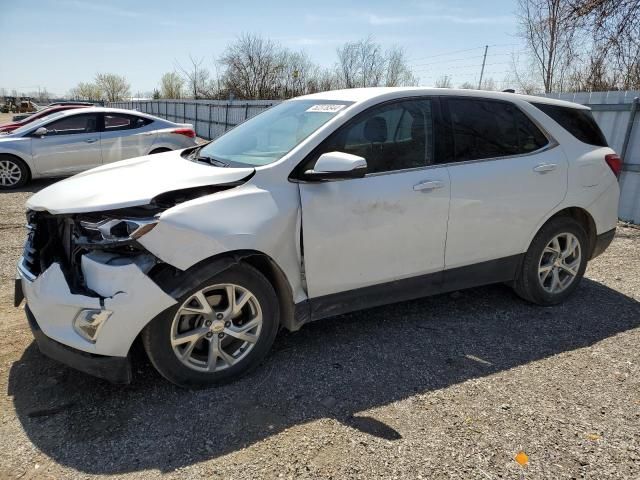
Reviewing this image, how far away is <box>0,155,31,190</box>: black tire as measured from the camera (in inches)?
369

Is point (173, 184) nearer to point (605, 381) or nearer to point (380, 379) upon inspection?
point (380, 379)

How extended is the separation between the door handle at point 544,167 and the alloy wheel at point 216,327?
99.2 inches

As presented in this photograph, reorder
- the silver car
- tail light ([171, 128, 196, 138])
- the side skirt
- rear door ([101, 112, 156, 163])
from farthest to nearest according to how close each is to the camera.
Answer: tail light ([171, 128, 196, 138])
rear door ([101, 112, 156, 163])
the silver car
the side skirt

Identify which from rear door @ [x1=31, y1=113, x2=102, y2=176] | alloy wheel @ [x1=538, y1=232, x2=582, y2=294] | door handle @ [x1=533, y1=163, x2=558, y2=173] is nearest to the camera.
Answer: door handle @ [x1=533, y1=163, x2=558, y2=173]

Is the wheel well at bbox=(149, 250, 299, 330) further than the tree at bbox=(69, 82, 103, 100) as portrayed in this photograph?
No

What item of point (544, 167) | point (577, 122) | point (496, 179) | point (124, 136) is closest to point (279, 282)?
point (496, 179)

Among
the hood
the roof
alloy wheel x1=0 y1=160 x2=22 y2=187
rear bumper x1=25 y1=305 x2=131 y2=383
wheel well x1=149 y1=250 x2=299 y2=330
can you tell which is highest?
the roof

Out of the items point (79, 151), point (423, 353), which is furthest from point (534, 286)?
point (79, 151)

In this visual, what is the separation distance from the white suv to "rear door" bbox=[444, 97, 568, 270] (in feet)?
0.04

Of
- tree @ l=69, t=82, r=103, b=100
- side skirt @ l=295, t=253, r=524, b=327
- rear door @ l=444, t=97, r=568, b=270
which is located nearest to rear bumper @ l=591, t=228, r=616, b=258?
rear door @ l=444, t=97, r=568, b=270

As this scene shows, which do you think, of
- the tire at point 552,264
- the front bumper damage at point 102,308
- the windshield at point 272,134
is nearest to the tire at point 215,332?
the front bumper damage at point 102,308

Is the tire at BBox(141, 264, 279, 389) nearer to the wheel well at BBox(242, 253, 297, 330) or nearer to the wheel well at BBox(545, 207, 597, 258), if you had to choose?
the wheel well at BBox(242, 253, 297, 330)

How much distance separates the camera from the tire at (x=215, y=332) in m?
2.74

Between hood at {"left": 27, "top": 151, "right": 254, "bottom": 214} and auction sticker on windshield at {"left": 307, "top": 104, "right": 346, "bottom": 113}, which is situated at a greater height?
auction sticker on windshield at {"left": 307, "top": 104, "right": 346, "bottom": 113}
